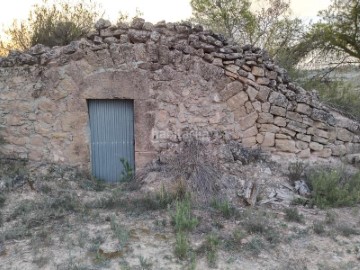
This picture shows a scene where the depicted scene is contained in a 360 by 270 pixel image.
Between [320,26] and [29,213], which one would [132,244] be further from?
[320,26]

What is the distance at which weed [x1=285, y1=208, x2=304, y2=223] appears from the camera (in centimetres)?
411

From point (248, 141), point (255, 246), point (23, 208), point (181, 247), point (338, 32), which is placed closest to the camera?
point (181, 247)

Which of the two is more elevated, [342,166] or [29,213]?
[342,166]

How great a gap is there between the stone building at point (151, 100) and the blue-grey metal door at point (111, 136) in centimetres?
2

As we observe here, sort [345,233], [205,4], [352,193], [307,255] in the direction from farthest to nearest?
[205,4] < [352,193] < [345,233] < [307,255]

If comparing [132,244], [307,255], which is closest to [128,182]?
[132,244]

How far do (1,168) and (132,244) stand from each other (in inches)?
111

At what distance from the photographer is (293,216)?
4.15m

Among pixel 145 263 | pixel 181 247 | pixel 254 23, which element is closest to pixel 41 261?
pixel 145 263

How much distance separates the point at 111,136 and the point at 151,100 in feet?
2.88

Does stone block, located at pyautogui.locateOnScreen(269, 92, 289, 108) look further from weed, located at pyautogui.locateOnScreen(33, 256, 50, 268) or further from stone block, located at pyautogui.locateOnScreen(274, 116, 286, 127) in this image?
weed, located at pyautogui.locateOnScreen(33, 256, 50, 268)

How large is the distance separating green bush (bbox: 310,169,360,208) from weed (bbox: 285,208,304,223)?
1.61 feet

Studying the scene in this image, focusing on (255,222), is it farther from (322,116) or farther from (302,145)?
(322,116)

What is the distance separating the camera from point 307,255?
3412 mm
